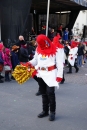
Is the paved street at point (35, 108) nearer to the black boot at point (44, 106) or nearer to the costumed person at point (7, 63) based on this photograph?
the black boot at point (44, 106)

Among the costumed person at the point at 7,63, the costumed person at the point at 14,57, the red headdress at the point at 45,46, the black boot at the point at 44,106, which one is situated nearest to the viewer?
the red headdress at the point at 45,46

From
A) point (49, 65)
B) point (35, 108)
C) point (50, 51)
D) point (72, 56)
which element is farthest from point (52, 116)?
point (72, 56)

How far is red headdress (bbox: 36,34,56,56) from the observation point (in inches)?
187

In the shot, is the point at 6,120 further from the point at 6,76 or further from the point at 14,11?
the point at 14,11

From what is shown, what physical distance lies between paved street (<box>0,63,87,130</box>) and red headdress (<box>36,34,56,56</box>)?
4.46ft

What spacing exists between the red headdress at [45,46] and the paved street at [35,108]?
1359mm

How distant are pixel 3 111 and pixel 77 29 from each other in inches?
910

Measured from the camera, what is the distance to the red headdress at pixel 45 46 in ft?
15.6

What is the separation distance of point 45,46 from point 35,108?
1693mm

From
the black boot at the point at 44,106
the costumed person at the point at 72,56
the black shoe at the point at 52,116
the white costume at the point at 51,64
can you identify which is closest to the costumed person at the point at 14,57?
the costumed person at the point at 72,56

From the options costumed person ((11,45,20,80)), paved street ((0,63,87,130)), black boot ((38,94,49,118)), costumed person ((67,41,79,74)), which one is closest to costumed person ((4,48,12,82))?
costumed person ((11,45,20,80))

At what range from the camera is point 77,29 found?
27.7 metres

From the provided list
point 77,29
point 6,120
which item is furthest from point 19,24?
point 77,29

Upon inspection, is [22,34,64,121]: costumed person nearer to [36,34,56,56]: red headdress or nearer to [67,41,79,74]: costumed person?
[36,34,56,56]: red headdress
